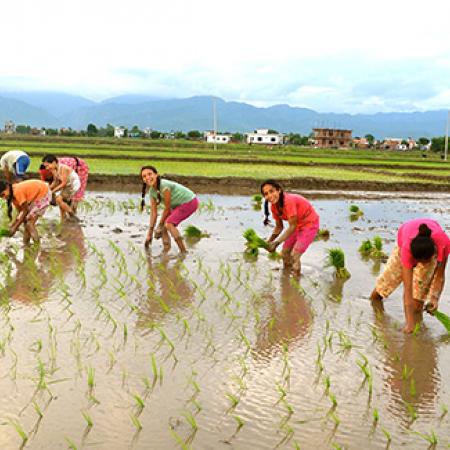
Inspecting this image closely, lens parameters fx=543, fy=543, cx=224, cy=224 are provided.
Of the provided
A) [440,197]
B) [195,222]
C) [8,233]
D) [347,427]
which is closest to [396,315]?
[347,427]

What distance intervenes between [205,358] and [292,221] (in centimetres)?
253

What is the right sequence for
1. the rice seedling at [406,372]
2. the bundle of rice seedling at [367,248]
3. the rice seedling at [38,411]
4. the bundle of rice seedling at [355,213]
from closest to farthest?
the rice seedling at [38,411] → the rice seedling at [406,372] → the bundle of rice seedling at [367,248] → the bundle of rice seedling at [355,213]

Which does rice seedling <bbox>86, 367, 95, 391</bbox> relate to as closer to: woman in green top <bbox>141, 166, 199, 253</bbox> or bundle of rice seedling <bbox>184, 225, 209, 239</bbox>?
woman in green top <bbox>141, 166, 199, 253</bbox>

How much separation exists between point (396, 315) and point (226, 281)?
5.73ft

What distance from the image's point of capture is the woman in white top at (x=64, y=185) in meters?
8.15

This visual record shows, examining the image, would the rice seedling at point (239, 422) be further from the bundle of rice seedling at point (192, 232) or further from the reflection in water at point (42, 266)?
the bundle of rice seedling at point (192, 232)

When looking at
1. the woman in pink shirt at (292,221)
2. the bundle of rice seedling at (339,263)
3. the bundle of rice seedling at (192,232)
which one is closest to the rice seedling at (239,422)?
the woman in pink shirt at (292,221)

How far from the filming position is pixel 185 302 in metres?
4.84

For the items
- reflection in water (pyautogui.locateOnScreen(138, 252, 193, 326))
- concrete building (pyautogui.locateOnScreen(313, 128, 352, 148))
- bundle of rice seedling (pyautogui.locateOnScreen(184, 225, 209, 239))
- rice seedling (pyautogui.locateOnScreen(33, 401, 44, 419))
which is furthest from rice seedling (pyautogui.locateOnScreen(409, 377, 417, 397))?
concrete building (pyautogui.locateOnScreen(313, 128, 352, 148))

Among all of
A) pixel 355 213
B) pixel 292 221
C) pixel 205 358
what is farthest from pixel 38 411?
pixel 355 213

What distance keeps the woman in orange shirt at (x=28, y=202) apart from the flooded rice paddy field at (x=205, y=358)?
0.50 meters

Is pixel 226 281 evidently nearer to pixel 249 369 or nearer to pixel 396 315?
pixel 396 315

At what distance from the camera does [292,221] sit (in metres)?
5.79

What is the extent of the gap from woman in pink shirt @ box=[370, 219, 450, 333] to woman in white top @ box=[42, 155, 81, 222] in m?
5.13
